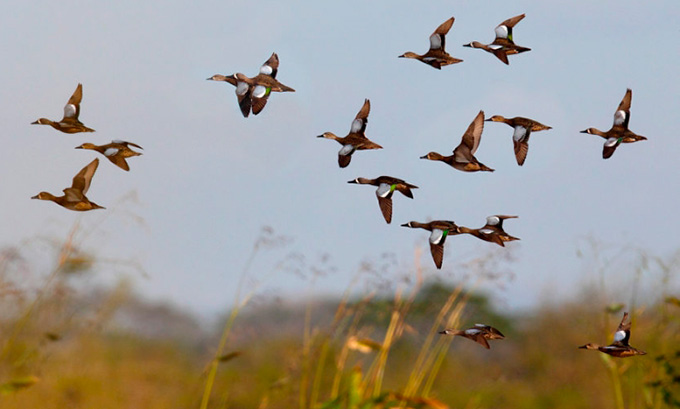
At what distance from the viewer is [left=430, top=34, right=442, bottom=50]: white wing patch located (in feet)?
7.60

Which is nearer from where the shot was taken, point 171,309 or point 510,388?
point 510,388

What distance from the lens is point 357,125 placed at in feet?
7.26

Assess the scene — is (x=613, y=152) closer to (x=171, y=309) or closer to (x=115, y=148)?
(x=115, y=148)

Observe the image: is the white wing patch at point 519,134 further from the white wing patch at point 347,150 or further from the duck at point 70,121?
the duck at point 70,121

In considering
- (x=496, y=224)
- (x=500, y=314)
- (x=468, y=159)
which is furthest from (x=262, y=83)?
(x=500, y=314)

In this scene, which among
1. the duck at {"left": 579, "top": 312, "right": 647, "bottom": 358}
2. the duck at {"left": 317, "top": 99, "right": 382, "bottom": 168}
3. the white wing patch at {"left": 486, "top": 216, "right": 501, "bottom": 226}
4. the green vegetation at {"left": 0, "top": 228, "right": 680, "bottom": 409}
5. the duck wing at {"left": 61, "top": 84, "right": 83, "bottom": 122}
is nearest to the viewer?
the duck at {"left": 579, "top": 312, "right": 647, "bottom": 358}

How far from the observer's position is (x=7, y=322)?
18.5 feet

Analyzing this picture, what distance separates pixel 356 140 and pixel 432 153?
23cm

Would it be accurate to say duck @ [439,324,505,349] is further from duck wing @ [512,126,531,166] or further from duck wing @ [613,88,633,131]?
duck wing @ [613,88,633,131]

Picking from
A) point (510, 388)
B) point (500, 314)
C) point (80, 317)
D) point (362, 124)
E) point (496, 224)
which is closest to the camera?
point (496, 224)

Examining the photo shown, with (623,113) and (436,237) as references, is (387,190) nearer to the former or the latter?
(436,237)

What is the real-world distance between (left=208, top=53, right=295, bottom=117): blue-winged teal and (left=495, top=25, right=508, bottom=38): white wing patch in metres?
0.67

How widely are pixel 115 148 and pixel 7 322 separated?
396 cm

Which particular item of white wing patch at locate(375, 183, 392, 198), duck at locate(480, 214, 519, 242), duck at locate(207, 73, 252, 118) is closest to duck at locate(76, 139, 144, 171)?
duck at locate(207, 73, 252, 118)
